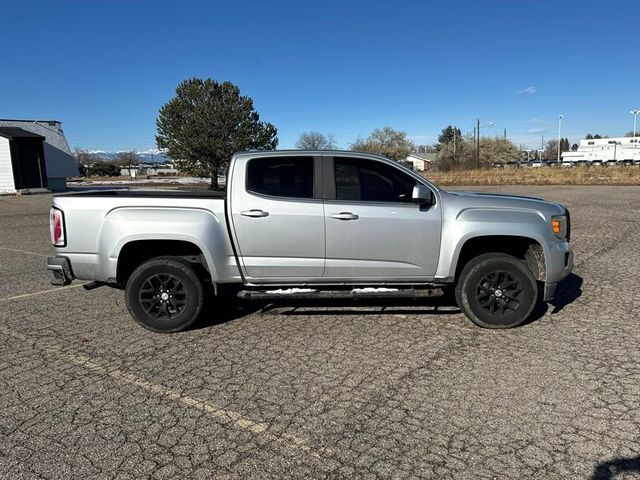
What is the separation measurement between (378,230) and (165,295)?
238 centimetres

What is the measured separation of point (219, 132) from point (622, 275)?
91.1 feet

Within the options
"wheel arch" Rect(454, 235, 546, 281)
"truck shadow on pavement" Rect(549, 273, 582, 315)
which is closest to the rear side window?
"wheel arch" Rect(454, 235, 546, 281)

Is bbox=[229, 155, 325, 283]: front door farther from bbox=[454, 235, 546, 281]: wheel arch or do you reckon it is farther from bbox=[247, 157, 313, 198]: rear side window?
bbox=[454, 235, 546, 281]: wheel arch

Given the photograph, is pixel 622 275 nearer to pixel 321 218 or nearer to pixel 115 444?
pixel 321 218

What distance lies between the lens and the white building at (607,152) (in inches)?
4031

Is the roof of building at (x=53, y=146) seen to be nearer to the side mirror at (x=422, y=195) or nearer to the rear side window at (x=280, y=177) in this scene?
the rear side window at (x=280, y=177)

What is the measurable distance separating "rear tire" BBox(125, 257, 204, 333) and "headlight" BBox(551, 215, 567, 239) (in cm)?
383

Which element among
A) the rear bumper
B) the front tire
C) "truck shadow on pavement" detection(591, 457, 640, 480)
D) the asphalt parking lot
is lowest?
"truck shadow on pavement" detection(591, 457, 640, 480)

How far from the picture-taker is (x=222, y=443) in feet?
9.98

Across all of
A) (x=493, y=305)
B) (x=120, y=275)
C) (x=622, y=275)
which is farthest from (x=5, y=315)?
(x=622, y=275)

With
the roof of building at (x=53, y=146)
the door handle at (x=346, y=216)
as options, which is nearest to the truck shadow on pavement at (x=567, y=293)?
the door handle at (x=346, y=216)

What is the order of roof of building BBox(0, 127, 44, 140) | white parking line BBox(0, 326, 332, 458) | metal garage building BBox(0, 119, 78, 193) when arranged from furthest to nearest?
1. metal garage building BBox(0, 119, 78, 193)
2. roof of building BBox(0, 127, 44, 140)
3. white parking line BBox(0, 326, 332, 458)

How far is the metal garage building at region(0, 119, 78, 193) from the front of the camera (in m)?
29.8

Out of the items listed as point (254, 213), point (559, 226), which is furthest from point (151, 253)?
point (559, 226)
